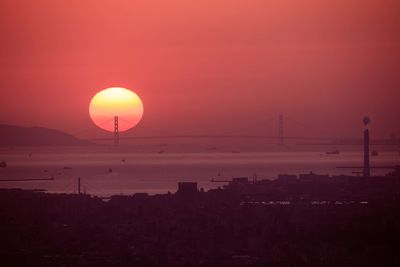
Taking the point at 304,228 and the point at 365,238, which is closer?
Result: the point at 365,238

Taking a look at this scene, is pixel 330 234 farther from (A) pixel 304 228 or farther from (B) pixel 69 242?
(B) pixel 69 242

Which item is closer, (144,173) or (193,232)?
(193,232)

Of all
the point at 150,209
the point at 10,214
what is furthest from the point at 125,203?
the point at 10,214

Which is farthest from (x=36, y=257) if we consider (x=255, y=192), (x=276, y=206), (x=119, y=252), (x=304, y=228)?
(x=255, y=192)

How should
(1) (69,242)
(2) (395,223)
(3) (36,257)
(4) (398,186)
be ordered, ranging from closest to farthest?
(3) (36,257), (1) (69,242), (2) (395,223), (4) (398,186)

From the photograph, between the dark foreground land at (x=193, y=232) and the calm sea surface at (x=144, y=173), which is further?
the calm sea surface at (x=144, y=173)

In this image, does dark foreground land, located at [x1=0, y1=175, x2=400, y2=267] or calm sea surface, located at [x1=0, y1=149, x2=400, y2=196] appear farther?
calm sea surface, located at [x1=0, y1=149, x2=400, y2=196]

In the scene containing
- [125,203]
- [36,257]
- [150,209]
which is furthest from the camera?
[125,203]
